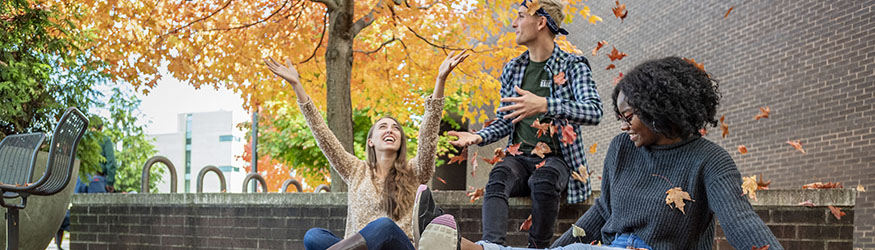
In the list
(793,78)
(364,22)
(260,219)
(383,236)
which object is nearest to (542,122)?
(383,236)

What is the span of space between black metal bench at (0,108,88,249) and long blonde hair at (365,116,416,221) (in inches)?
74.5

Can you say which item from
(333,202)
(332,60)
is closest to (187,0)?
(332,60)

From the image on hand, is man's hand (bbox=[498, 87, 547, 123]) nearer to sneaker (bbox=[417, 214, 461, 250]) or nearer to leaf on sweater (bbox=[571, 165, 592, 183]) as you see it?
sneaker (bbox=[417, 214, 461, 250])

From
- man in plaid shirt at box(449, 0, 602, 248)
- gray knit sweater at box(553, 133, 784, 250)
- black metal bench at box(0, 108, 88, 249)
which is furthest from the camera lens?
black metal bench at box(0, 108, 88, 249)

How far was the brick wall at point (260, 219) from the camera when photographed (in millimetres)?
5141

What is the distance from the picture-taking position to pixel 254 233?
7.20m

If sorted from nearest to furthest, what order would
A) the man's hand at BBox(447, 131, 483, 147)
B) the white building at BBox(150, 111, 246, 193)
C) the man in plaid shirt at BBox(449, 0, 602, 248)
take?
the man's hand at BBox(447, 131, 483, 147)
the man in plaid shirt at BBox(449, 0, 602, 248)
the white building at BBox(150, 111, 246, 193)

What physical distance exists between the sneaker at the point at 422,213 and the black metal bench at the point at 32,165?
9.60 ft

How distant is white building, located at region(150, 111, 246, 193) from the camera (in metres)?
90.2

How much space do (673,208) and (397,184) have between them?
231 centimetres

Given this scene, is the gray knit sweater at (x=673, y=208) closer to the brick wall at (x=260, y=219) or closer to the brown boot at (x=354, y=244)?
the brown boot at (x=354, y=244)

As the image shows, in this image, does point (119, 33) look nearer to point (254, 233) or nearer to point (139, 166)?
point (254, 233)

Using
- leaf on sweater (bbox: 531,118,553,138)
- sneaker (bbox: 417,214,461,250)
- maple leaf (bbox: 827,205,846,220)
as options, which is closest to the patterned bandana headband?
leaf on sweater (bbox: 531,118,553,138)

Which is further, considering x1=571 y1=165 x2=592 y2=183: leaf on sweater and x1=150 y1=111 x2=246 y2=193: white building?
x1=150 y1=111 x2=246 y2=193: white building
